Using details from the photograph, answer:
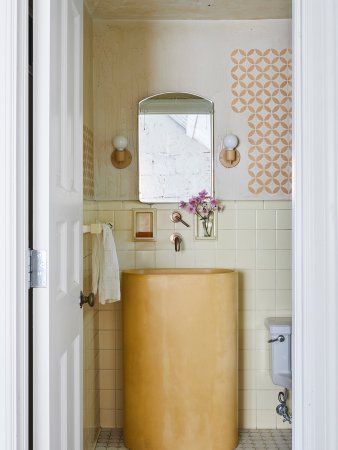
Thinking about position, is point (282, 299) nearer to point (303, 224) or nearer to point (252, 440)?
point (252, 440)

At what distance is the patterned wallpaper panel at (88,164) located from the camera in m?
2.87

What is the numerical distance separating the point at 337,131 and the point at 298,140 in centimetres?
16

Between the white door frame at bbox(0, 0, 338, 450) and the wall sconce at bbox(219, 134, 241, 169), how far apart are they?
63.5 inches

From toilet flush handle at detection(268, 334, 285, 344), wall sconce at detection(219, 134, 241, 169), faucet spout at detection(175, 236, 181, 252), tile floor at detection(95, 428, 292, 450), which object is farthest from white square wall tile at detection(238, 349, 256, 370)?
wall sconce at detection(219, 134, 241, 169)

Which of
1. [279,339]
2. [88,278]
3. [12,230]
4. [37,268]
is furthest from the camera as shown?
[279,339]

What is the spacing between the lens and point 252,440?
3047 millimetres

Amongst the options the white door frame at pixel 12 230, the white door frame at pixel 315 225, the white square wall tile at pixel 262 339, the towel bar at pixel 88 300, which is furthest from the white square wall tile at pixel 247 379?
the white door frame at pixel 12 230

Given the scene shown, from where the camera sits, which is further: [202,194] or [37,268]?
[202,194]

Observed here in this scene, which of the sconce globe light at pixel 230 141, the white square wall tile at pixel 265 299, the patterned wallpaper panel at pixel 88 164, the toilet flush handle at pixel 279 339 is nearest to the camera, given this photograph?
the patterned wallpaper panel at pixel 88 164

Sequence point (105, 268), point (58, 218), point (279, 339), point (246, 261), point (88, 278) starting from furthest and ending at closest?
point (246, 261), point (279, 339), point (88, 278), point (105, 268), point (58, 218)

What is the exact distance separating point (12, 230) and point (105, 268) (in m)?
1.39

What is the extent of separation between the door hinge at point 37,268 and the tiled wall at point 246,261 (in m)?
1.79

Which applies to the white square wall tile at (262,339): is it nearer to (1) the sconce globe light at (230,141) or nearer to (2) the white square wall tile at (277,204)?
(2) the white square wall tile at (277,204)

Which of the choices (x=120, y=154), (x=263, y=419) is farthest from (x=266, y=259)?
(x=120, y=154)
